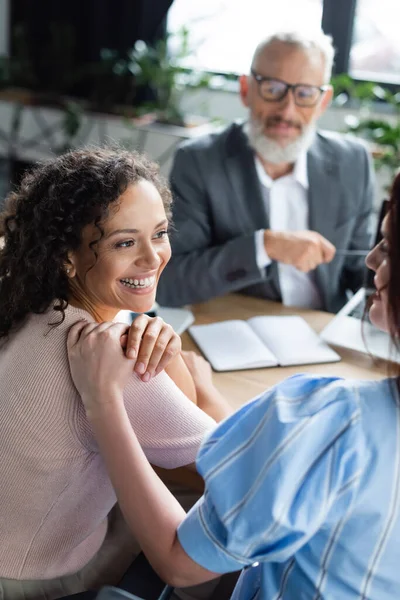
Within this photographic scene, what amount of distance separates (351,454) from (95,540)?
649mm

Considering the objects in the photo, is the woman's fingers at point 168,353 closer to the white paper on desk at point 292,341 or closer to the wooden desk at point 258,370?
the wooden desk at point 258,370

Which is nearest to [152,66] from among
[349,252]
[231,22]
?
[231,22]

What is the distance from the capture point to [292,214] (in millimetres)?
2258

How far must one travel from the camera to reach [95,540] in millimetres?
1229

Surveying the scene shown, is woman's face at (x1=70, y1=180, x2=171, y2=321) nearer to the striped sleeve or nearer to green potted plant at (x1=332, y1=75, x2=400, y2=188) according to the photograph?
the striped sleeve

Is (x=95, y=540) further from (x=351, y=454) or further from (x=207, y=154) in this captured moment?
(x=207, y=154)

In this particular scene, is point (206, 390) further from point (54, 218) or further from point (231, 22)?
point (231, 22)

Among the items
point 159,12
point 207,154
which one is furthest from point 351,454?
point 159,12

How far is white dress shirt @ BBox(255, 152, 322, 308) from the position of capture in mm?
2213

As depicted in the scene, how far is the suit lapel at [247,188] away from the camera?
216cm

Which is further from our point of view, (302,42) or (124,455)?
(302,42)

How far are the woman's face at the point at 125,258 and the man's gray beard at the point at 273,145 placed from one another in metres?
0.98

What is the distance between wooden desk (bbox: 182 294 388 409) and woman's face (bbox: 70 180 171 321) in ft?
1.14

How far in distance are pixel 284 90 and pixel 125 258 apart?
3.89 feet
